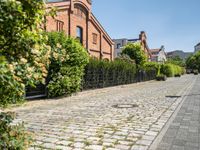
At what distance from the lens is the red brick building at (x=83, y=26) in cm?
2667

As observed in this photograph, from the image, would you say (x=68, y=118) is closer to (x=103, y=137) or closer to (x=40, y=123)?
(x=40, y=123)

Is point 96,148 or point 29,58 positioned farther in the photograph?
point 96,148

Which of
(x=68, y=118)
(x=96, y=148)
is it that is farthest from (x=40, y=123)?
(x=96, y=148)

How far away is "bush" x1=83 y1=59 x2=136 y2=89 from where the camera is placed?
20297 mm

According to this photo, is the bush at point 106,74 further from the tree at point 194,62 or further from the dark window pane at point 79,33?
the tree at point 194,62

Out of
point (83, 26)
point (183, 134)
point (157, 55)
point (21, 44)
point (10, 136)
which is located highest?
point (157, 55)

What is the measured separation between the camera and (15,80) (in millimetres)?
3008

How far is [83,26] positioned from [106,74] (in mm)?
8963

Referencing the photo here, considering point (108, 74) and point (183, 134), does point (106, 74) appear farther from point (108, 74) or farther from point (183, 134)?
point (183, 134)

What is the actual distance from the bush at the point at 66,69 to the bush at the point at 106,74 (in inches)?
141

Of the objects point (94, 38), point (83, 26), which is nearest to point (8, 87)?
point (83, 26)

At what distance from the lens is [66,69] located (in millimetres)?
15102

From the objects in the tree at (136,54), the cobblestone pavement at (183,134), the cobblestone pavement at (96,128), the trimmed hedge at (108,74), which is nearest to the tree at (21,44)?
the cobblestone pavement at (96,128)

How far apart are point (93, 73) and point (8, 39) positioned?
17584 mm
